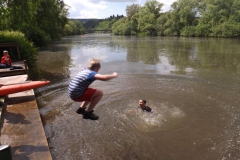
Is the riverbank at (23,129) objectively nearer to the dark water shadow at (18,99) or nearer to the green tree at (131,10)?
the dark water shadow at (18,99)

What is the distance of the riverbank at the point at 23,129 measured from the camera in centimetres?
534

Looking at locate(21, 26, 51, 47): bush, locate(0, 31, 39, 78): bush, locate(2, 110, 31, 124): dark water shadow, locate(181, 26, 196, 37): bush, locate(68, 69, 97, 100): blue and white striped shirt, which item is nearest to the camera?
locate(68, 69, 97, 100): blue and white striped shirt

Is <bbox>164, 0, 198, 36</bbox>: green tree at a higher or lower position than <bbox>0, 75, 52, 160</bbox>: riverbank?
higher

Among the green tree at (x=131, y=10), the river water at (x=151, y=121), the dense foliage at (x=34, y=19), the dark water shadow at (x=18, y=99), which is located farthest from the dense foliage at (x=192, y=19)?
the dark water shadow at (x=18, y=99)

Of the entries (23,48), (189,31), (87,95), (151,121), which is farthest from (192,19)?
(87,95)

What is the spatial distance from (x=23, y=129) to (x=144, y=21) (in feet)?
341

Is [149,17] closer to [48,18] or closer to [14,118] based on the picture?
[48,18]

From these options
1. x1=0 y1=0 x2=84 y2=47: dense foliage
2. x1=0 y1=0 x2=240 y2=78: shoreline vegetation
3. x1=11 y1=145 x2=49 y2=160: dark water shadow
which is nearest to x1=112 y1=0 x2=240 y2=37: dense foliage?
x1=0 y1=0 x2=240 y2=78: shoreline vegetation

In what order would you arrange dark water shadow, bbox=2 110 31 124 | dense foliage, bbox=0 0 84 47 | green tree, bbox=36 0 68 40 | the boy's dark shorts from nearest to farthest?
the boy's dark shorts → dark water shadow, bbox=2 110 31 124 → dense foliage, bbox=0 0 84 47 → green tree, bbox=36 0 68 40

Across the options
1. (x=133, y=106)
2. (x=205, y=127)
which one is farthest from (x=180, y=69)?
(x=205, y=127)

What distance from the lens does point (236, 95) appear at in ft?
38.9

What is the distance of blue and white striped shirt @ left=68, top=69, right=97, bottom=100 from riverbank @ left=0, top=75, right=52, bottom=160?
1582 millimetres

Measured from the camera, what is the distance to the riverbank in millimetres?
5340

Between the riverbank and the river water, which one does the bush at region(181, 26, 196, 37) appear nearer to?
the river water
